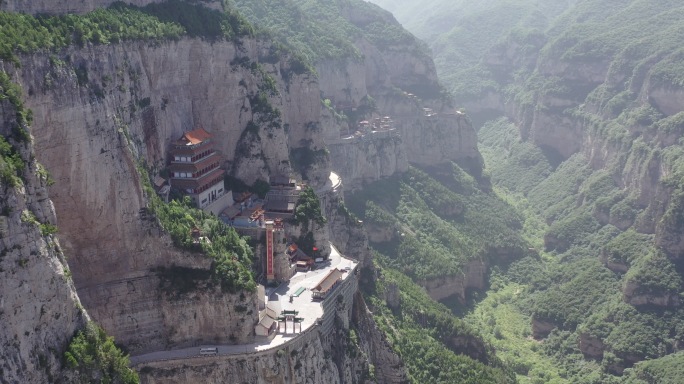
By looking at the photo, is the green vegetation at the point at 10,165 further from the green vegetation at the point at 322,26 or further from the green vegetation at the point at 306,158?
the green vegetation at the point at 322,26

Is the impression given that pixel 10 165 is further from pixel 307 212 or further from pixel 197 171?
pixel 307 212

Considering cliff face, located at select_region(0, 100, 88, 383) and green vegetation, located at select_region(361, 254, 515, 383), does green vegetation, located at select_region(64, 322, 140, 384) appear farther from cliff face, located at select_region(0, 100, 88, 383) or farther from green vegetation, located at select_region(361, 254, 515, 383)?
green vegetation, located at select_region(361, 254, 515, 383)

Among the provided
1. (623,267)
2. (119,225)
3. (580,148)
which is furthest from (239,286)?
(580,148)

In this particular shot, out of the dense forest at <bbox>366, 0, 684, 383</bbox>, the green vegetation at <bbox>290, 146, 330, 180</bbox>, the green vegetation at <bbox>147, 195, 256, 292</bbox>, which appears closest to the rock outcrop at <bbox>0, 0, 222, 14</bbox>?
the green vegetation at <bbox>147, 195, 256, 292</bbox>

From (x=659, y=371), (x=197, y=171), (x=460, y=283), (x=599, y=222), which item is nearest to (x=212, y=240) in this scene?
(x=197, y=171)

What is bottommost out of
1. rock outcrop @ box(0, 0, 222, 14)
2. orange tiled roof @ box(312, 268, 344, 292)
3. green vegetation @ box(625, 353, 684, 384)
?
green vegetation @ box(625, 353, 684, 384)

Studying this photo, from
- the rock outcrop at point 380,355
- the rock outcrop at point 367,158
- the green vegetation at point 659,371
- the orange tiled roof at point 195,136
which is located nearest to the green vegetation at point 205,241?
the orange tiled roof at point 195,136
